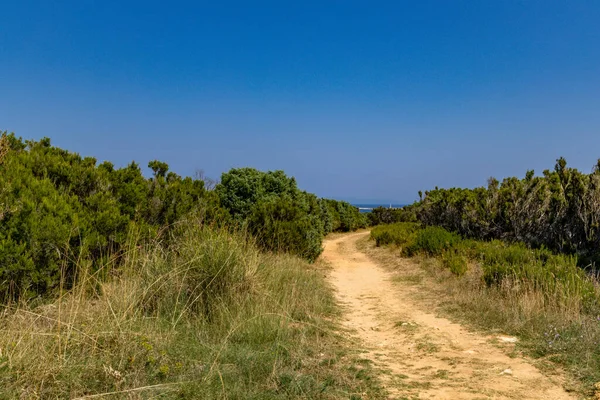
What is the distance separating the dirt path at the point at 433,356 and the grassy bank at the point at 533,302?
36 centimetres

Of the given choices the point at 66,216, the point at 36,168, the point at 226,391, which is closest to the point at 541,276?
the point at 226,391

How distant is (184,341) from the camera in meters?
4.40

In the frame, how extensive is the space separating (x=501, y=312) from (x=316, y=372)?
4.08 m

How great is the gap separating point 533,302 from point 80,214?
7.08 m

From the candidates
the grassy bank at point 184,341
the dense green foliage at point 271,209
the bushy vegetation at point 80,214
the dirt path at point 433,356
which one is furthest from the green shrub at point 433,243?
the grassy bank at point 184,341

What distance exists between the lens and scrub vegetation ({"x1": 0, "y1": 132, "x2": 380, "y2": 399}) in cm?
334

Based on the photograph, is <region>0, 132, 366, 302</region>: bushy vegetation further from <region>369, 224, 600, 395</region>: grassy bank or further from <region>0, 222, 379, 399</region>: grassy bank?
<region>369, 224, 600, 395</region>: grassy bank

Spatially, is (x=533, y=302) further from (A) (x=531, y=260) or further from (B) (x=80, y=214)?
(B) (x=80, y=214)

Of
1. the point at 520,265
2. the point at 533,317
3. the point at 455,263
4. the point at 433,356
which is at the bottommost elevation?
the point at 433,356

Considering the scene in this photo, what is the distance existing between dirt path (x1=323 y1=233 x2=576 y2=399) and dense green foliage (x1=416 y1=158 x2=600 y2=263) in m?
4.89

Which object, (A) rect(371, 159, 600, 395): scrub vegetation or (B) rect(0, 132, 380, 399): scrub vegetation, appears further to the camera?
(A) rect(371, 159, 600, 395): scrub vegetation

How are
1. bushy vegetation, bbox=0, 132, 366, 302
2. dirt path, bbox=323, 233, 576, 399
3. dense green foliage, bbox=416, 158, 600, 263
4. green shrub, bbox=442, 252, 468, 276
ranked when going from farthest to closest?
dense green foliage, bbox=416, 158, 600, 263 < green shrub, bbox=442, 252, 468, 276 < bushy vegetation, bbox=0, 132, 366, 302 < dirt path, bbox=323, 233, 576, 399

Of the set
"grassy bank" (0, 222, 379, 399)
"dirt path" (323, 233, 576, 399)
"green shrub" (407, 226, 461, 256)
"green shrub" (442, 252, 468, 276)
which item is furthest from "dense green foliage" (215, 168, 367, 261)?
"grassy bank" (0, 222, 379, 399)

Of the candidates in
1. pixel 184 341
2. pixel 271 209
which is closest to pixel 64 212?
pixel 184 341
